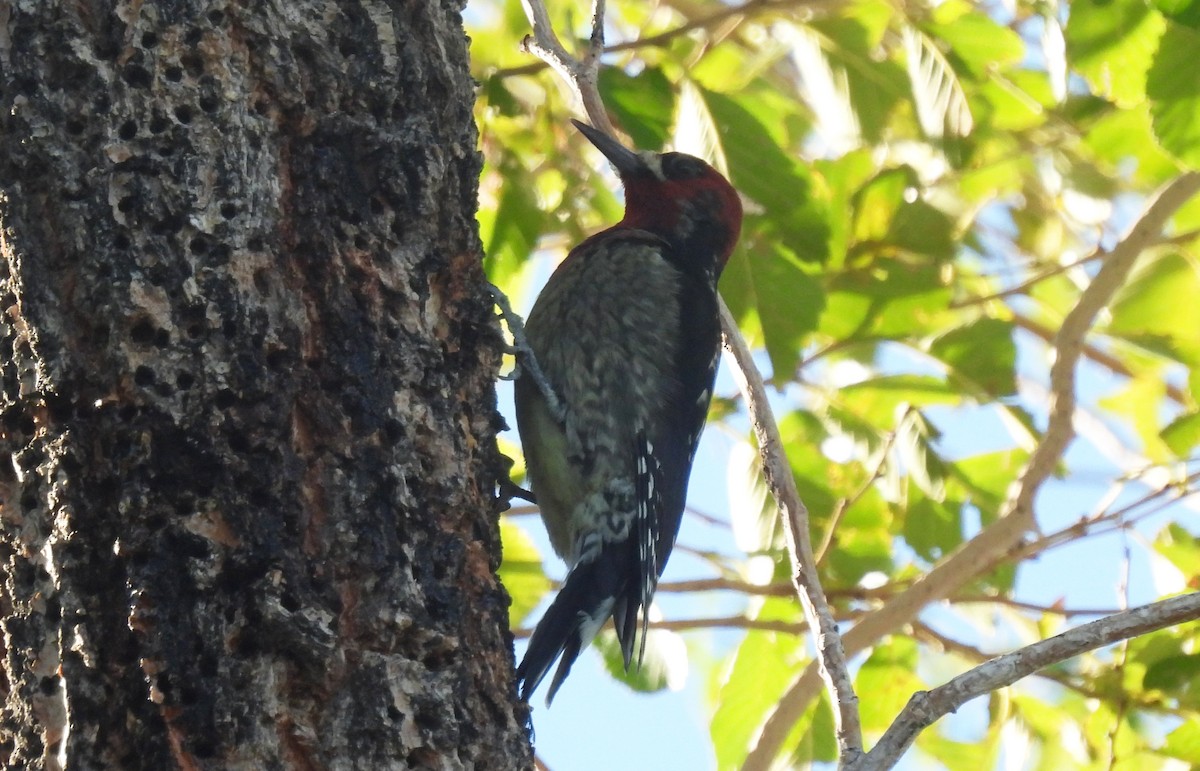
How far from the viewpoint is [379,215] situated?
6.80 ft

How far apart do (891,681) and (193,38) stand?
2648mm

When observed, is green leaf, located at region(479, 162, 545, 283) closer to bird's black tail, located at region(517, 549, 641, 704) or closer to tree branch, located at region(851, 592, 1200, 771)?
bird's black tail, located at region(517, 549, 641, 704)

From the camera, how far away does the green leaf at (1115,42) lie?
3.15 m

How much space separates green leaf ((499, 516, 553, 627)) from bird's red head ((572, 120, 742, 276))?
1.07m

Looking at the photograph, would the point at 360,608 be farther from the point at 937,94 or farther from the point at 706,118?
the point at 937,94

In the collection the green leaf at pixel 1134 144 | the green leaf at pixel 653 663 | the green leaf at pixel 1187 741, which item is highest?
the green leaf at pixel 1134 144

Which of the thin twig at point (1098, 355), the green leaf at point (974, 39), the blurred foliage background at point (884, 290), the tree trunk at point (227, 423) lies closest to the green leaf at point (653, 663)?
the blurred foliage background at point (884, 290)

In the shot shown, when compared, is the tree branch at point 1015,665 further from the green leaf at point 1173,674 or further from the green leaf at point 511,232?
the green leaf at point 511,232

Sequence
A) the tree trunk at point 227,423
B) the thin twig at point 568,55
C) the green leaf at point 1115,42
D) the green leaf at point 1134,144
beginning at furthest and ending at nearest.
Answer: the green leaf at point 1134,144
the green leaf at point 1115,42
the thin twig at point 568,55
the tree trunk at point 227,423

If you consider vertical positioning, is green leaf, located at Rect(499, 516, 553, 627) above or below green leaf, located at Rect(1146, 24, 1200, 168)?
below

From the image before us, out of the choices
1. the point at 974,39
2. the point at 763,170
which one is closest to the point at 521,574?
the point at 763,170

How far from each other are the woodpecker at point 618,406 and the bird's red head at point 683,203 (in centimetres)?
17

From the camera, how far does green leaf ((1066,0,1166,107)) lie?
3.15 meters

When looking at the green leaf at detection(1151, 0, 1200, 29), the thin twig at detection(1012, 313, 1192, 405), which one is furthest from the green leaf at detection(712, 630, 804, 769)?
the thin twig at detection(1012, 313, 1192, 405)
